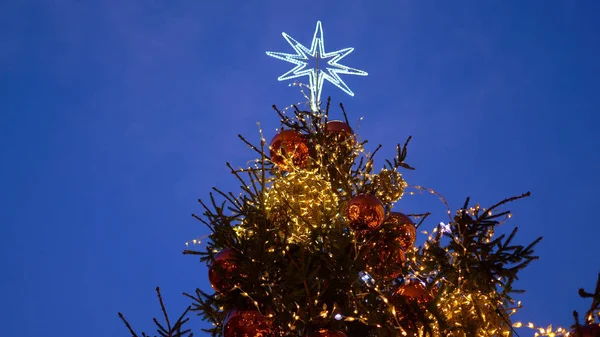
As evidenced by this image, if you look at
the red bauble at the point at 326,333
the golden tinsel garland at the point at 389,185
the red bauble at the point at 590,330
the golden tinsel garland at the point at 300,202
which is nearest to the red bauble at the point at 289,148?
the golden tinsel garland at the point at 300,202

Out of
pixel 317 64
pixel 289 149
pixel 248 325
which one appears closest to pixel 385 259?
pixel 248 325

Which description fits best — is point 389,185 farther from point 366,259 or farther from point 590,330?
point 590,330

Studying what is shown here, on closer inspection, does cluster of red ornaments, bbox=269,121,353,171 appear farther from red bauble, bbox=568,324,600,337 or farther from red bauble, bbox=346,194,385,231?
red bauble, bbox=568,324,600,337

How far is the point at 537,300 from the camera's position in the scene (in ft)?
159

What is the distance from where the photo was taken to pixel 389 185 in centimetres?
324

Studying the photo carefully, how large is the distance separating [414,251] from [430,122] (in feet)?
222

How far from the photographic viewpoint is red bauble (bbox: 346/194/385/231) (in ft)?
9.04

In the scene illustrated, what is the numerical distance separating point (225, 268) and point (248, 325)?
1.06 ft

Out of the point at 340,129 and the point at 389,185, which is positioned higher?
the point at 340,129

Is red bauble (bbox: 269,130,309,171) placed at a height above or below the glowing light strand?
below

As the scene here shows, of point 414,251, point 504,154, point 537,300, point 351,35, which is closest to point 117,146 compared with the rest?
point 351,35

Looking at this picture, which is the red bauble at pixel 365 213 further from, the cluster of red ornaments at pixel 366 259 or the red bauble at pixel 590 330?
the red bauble at pixel 590 330

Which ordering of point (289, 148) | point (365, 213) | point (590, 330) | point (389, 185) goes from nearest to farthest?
1. point (590, 330)
2. point (365, 213)
3. point (389, 185)
4. point (289, 148)

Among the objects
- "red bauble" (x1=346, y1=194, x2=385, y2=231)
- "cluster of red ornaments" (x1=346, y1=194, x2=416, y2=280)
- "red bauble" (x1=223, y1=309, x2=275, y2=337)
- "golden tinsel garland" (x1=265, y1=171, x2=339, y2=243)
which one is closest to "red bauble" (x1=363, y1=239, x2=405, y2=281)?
"cluster of red ornaments" (x1=346, y1=194, x2=416, y2=280)
